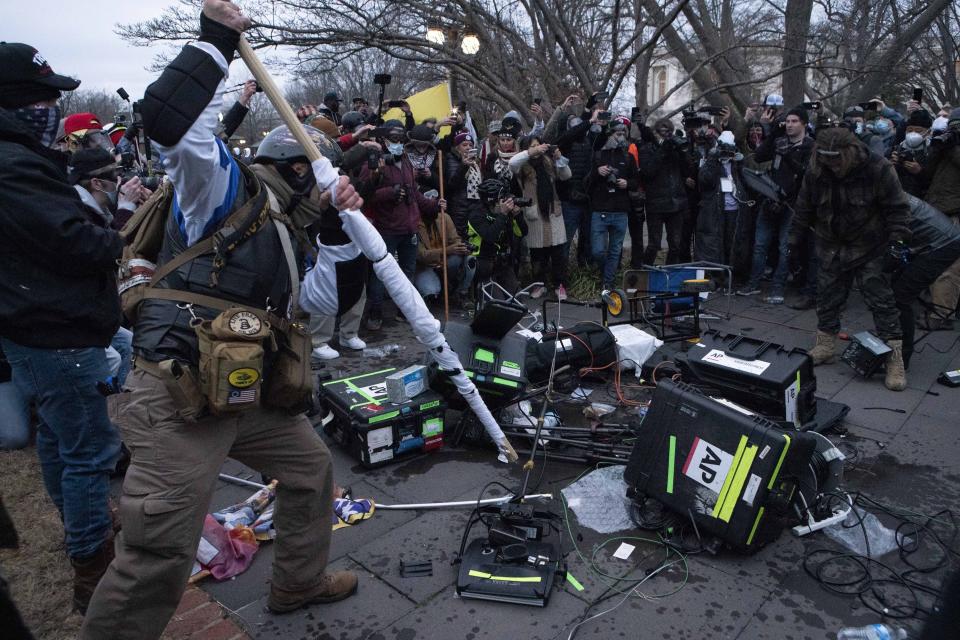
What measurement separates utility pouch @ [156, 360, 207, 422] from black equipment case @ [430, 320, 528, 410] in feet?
7.63

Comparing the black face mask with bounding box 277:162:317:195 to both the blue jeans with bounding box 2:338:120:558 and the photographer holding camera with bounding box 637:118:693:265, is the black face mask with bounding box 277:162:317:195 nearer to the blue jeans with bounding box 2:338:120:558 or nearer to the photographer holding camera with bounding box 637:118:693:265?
the blue jeans with bounding box 2:338:120:558

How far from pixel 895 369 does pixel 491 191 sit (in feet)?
14.1

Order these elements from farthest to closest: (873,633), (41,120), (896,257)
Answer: (896,257), (41,120), (873,633)

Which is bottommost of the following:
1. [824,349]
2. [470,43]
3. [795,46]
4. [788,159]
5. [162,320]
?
[824,349]

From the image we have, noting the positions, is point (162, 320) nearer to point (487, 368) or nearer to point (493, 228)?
point (487, 368)

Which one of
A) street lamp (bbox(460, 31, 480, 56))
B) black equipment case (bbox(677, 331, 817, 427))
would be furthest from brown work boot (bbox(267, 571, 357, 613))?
street lamp (bbox(460, 31, 480, 56))

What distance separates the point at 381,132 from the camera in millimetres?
6809

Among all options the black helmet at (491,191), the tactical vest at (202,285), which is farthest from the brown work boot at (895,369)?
the tactical vest at (202,285)

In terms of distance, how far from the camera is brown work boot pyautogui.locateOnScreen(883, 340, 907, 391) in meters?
5.33

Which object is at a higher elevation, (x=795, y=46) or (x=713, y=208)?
(x=795, y=46)

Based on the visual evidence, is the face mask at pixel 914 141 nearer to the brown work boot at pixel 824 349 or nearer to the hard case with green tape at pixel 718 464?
the brown work boot at pixel 824 349

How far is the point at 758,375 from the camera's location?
13.6ft

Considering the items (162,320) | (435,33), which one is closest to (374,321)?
(162,320)

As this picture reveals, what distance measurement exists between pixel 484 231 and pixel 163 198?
17.0 feet
